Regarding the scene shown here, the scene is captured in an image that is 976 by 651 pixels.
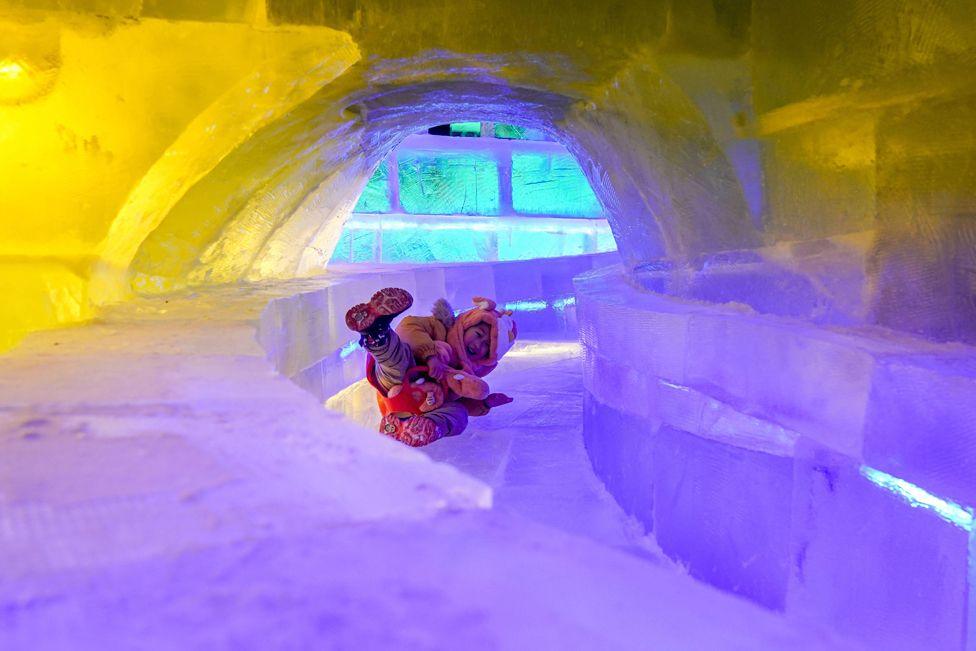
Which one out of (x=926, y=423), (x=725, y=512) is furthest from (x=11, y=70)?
(x=926, y=423)

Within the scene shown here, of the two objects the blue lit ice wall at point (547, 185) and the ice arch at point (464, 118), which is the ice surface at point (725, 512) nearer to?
the ice arch at point (464, 118)

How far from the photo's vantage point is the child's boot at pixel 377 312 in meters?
3.77

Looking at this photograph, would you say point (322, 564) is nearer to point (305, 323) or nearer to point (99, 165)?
point (99, 165)

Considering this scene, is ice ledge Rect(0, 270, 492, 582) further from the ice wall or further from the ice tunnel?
the ice wall

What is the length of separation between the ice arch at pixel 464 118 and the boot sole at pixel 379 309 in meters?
0.89

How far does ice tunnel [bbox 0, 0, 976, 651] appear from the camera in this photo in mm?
796

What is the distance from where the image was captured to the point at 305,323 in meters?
4.26

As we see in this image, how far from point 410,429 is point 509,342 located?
105cm

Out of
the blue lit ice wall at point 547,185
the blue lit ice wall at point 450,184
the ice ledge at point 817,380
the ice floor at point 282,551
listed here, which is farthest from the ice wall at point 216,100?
the blue lit ice wall at point 547,185

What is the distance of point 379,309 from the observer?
149 inches

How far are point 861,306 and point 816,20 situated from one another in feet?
3.61

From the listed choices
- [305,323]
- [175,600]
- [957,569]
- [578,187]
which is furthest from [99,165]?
[578,187]

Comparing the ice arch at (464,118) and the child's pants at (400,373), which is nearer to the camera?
the ice arch at (464,118)

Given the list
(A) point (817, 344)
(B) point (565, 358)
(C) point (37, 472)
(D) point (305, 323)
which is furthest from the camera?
(B) point (565, 358)
